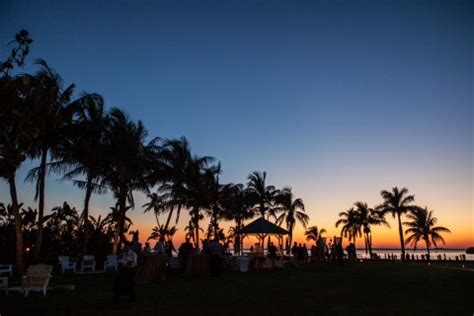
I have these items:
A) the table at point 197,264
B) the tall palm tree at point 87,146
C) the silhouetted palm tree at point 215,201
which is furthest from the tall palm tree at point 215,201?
the table at point 197,264

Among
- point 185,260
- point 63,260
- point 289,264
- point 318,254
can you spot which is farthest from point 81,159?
point 318,254

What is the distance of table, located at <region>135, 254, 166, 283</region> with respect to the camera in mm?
15695

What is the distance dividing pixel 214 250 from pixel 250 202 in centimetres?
2889

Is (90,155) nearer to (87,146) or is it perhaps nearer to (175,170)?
(87,146)

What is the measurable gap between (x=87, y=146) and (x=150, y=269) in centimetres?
1051

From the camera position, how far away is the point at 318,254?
3225 cm

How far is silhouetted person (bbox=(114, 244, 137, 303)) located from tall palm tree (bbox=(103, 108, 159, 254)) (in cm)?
1603

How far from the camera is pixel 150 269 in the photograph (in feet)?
52.1

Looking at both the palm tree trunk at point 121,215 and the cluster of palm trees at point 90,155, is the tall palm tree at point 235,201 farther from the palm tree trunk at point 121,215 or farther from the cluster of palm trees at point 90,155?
the palm tree trunk at point 121,215

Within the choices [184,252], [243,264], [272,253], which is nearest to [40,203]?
[184,252]

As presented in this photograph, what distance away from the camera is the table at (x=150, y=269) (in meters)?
15.7

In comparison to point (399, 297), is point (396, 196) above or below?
above

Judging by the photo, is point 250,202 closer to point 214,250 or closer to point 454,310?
point 214,250

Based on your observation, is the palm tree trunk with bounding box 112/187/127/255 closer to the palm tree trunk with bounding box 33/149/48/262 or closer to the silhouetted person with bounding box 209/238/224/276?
the palm tree trunk with bounding box 33/149/48/262
